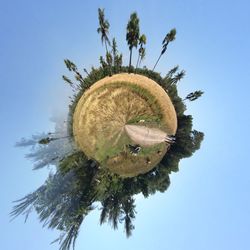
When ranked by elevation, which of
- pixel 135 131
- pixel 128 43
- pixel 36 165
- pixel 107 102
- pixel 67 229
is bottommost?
pixel 67 229

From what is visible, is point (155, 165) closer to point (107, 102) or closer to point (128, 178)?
point (128, 178)

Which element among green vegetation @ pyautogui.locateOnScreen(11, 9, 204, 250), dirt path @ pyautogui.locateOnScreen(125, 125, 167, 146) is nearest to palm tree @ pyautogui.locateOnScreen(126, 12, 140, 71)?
green vegetation @ pyautogui.locateOnScreen(11, 9, 204, 250)

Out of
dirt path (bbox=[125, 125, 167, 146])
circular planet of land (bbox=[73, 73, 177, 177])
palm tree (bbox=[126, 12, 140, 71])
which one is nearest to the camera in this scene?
dirt path (bbox=[125, 125, 167, 146])

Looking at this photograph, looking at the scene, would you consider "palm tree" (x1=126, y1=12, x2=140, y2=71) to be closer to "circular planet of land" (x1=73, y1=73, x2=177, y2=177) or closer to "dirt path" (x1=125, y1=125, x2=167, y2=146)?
"circular planet of land" (x1=73, y1=73, x2=177, y2=177)

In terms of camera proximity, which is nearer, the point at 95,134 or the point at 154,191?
the point at 95,134

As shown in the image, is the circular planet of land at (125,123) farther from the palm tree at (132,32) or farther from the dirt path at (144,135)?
the palm tree at (132,32)

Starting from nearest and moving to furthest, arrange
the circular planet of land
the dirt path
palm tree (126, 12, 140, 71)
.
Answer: the dirt path → the circular planet of land → palm tree (126, 12, 140, 71)

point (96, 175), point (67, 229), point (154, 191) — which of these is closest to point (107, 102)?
point (96, 175)

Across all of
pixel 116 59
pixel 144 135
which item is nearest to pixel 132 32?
pixel 116 59

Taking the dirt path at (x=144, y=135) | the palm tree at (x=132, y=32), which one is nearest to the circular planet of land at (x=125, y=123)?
the dirt path at (x=144, y=135)
